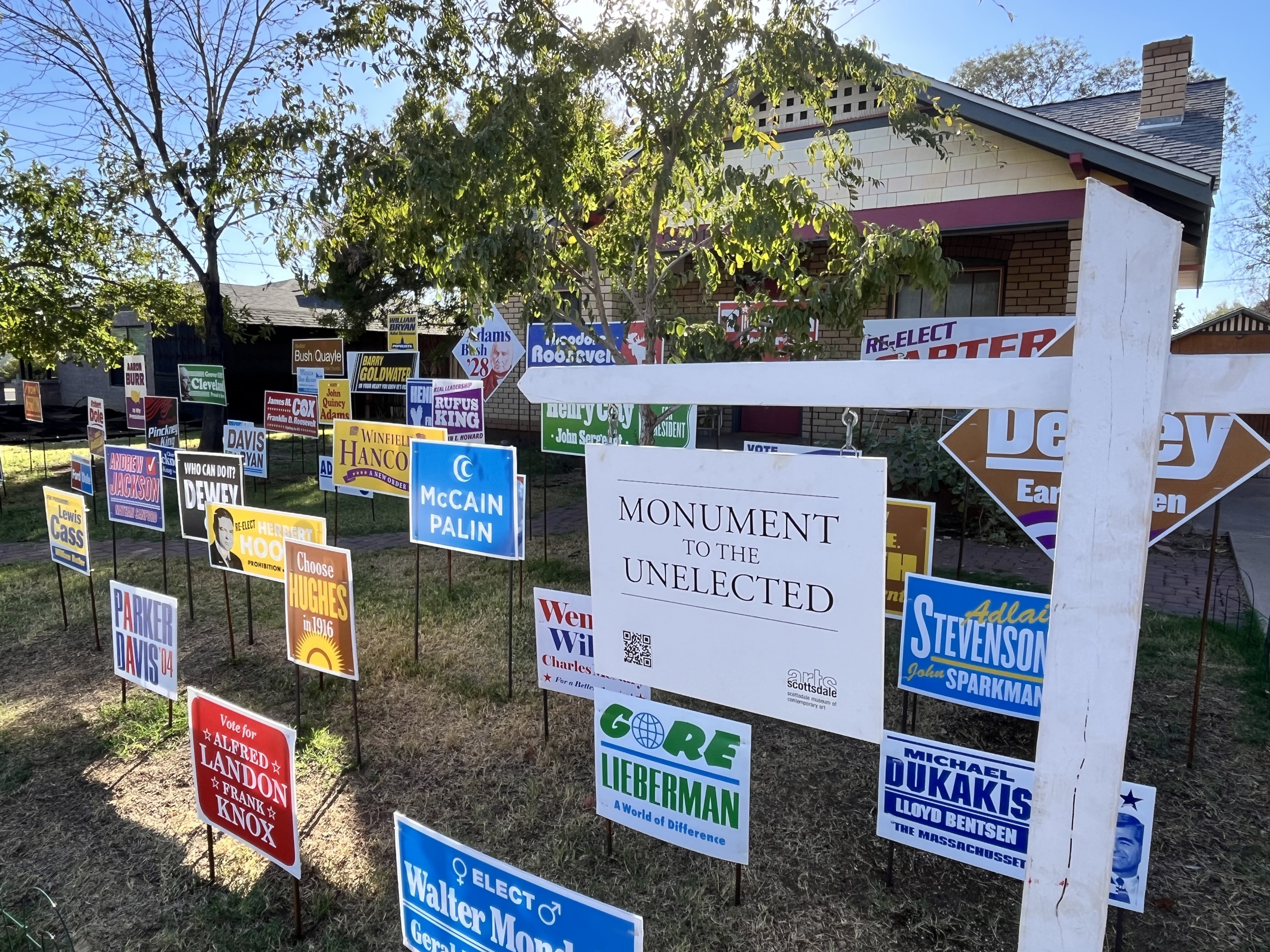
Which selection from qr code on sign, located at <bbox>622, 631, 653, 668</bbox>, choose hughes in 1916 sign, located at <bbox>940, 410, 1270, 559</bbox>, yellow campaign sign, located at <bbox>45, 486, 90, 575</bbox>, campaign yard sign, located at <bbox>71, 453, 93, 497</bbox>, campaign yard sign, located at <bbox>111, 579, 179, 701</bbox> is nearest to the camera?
qr code on sign, located at <bbox>622, 631, 653, 668</bbox>

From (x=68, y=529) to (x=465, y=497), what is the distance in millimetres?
3535

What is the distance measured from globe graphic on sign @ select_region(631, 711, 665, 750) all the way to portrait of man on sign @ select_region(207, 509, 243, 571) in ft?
11.5

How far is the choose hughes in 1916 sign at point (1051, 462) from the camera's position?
3.75 m

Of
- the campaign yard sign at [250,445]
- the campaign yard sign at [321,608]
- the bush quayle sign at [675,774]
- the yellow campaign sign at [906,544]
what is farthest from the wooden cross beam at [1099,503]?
the campaign yard sign at [250,445]

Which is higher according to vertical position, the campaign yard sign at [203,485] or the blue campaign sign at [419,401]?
the blue campaign sign at [419,401]

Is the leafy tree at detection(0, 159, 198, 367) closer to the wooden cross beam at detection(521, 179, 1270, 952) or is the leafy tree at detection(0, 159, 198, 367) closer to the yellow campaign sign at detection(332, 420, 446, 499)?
the yellow campaign sign at detection(332, 420, 446, 499)

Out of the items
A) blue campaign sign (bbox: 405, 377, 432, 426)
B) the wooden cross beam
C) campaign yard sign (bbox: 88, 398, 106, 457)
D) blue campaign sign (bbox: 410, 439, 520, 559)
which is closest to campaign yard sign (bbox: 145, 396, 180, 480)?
campaign yard sign (bbox: 88, 398, 106, 457)

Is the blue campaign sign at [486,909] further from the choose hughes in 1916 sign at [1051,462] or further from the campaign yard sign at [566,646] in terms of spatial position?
the choose hughes in 1916 sign at [1051,462]

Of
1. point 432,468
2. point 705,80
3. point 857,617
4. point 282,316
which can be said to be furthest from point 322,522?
point 282,316

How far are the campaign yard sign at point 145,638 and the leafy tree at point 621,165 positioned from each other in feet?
8.99

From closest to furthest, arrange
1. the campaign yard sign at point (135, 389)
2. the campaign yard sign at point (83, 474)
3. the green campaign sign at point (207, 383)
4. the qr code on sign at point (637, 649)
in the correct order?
the qr code on sign at point (637, 649) → the campaign yard sign at point (83, 474) → the green campaign sign at point (207, 383) → the campaign yard sign at point (135, 389)

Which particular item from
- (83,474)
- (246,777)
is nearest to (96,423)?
(83,474)

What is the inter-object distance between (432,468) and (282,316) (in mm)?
24136

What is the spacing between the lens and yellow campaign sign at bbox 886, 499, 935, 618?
433cm
